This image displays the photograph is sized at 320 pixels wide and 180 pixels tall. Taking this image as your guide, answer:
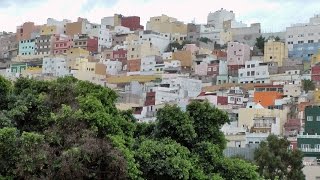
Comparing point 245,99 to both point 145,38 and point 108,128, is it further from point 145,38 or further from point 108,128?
point 108,128

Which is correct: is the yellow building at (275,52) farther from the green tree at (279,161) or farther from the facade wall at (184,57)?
the green tree at (279,161)

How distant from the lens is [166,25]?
96.6 m

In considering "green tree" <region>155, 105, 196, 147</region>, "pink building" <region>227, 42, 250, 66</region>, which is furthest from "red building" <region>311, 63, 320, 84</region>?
"green tree" <region>155, 105, 196, 147</region>

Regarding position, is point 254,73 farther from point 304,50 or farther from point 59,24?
point 59,24

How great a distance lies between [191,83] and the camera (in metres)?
70.9

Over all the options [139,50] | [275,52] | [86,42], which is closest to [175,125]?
[275,52]

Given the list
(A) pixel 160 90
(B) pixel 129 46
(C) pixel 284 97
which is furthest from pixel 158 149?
(B) pixel 129 46

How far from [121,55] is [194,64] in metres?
9.80

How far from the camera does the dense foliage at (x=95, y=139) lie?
1622cm

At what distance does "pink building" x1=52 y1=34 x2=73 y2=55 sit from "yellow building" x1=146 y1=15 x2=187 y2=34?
12417mm

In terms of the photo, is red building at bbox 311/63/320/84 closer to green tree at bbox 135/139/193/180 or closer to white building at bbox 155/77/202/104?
white building at bbox 155/77/202/104

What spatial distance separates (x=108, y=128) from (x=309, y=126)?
28.0 metres

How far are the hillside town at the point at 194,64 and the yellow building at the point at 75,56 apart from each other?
0.14 m

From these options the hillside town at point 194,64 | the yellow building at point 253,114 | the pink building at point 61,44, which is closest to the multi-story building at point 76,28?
the hillside town at point 194,64
